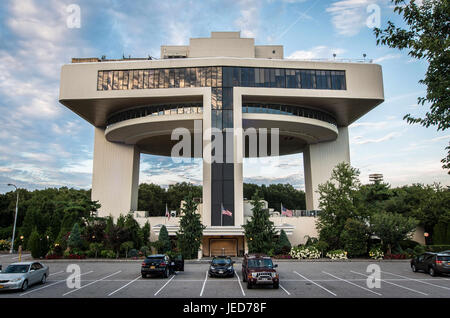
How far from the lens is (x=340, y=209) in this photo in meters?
34.0

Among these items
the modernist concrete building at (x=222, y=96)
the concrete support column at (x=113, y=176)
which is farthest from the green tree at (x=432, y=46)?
the concrete support column at (x=113, y=176)

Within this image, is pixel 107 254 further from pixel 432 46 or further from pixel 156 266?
pixel 432 46

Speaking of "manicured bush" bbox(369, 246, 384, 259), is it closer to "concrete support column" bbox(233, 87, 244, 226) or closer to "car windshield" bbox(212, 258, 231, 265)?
"concrete support column" bbox(233, 87, 244, 226)

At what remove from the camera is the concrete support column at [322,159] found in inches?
1954

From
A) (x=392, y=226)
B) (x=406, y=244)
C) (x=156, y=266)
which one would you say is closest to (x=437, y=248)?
(x=406, y=244)

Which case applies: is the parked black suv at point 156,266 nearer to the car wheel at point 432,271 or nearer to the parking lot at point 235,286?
the parking lot at point 235,286

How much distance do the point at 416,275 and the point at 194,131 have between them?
3152 centimetres

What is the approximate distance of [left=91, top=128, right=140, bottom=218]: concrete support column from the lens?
49.5 metres

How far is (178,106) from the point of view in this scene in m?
43.3

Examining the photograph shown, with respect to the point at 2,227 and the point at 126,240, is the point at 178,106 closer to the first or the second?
the point at 126,240

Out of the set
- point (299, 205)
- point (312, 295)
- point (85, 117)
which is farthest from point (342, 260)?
point (299, 205)

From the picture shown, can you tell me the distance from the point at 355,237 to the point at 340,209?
3125 millimetres

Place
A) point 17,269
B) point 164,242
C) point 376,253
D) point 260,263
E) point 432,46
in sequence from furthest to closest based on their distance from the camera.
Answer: point 164,242 < point 376,253 < point 260,263 < point 17,269 < point 432,46

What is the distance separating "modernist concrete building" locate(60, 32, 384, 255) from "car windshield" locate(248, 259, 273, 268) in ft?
64.0
